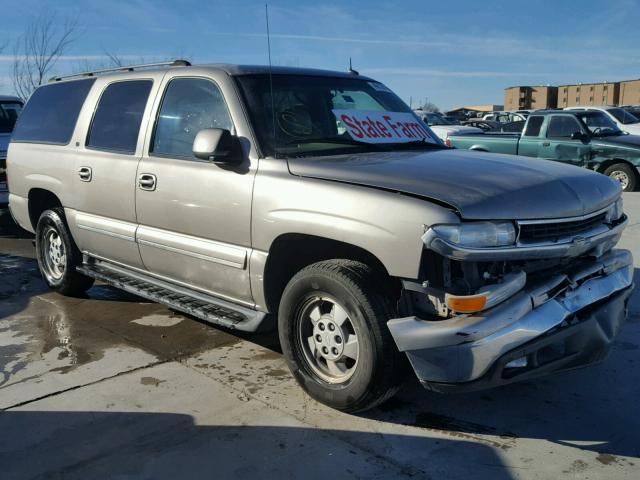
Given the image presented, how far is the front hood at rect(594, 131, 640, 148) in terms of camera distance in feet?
38.9

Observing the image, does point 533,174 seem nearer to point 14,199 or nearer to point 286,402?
point 286,402

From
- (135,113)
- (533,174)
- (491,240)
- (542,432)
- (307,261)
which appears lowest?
(542,432)

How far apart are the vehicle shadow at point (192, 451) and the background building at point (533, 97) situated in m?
48.2

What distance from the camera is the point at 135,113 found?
15.5 ft

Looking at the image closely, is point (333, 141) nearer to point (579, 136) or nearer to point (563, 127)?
point (579, 136)

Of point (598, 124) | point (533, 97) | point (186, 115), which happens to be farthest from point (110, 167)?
point (533, 97)

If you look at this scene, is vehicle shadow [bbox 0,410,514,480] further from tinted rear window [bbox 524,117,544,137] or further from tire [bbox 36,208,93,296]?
tinted rear window [bbox 524,117,544,137]

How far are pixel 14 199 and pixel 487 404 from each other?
4953mm

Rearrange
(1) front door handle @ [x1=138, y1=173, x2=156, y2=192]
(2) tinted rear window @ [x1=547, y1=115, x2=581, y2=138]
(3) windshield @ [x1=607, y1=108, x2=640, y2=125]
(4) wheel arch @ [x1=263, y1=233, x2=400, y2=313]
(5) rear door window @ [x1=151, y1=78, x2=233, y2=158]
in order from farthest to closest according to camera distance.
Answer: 1. (3) windshield @ [x1=607, y1=108, x2=640, y2=125]
2. (2) tinted rear window @ [x1=547, y1=115, x2=581, y2=138]
3. (1) front door handle @ [x1=138, y1=173, x2=156, y2=192]
4. (5) rear door window @ [x1=151, y1=78, x2=233, y2=158]
5. (4) wheel arch @ [x1=263, y1=233, x2=400, y2=313]

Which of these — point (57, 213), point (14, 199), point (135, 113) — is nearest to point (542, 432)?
point (135, 113)

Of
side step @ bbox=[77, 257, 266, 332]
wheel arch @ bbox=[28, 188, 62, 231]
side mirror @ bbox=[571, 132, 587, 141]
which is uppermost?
side mirror @ bbox=[571, 132, 587, 141]

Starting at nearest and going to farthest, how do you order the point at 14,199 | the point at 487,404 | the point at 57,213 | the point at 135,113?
the point at 487,404, the point at 135,113, the point at 57,213, the point at 14,199

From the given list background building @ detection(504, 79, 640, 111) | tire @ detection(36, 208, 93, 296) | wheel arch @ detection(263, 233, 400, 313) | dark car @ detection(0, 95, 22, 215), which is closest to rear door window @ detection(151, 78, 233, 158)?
wheel arch @ detection(263, 233, 400, 313)

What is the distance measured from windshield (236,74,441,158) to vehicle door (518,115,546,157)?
8863 millimetres
